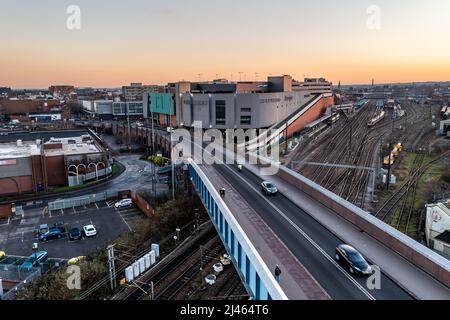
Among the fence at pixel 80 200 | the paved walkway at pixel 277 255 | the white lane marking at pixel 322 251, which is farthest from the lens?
the fence at pixel 80 200

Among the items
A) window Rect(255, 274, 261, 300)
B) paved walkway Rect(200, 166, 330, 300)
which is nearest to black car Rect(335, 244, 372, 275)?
paved walkway Rect(200, 166, 330, 300)

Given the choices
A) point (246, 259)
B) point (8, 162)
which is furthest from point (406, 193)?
point (8, 162)

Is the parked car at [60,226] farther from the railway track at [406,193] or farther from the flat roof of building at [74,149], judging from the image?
the railway track at [406,193]

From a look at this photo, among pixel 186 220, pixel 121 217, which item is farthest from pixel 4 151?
pixel 186 220

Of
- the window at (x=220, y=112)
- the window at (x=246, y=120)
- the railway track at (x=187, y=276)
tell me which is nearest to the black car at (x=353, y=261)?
the railway track at (x=187, y=276)

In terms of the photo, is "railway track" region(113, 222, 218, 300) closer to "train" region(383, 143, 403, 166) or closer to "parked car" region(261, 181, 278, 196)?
"parked car" region(261, 181, 278, 196)
